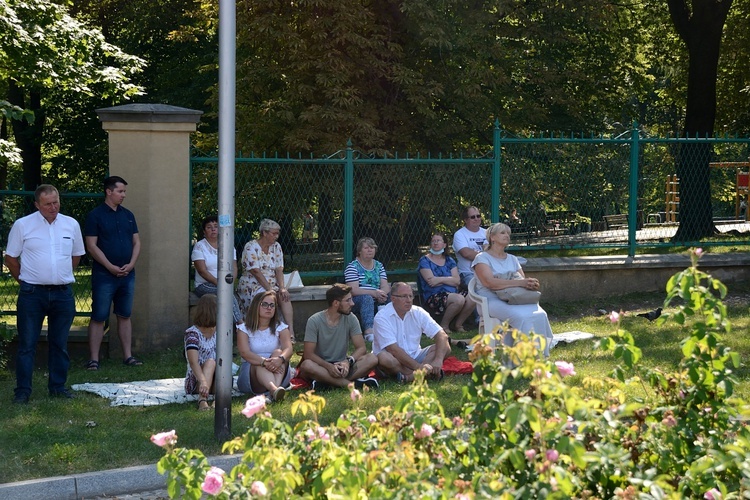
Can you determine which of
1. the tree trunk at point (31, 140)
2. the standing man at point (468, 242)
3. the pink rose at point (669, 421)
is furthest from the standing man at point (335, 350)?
the tree trunk at point (31, 140)

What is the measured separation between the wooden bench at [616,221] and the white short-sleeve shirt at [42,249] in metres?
7.26

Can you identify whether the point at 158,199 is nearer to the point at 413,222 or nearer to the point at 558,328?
the point at 413,222

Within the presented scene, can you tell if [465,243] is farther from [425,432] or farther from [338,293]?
[425,432]

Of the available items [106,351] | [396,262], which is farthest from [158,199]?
[396,262]

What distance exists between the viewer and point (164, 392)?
354 inches

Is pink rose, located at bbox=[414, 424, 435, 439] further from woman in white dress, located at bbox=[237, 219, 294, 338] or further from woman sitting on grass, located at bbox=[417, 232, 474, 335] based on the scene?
woman sitting on grass, located at bbox=[417, 232, 474, 335]

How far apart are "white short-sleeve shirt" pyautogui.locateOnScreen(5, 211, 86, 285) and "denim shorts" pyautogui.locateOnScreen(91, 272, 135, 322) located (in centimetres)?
138

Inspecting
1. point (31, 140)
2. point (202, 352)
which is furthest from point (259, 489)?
point (31, 140)

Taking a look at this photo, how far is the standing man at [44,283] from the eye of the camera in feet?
28.6

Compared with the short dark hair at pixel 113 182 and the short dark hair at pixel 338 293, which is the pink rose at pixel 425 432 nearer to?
A: the short dark hair at pixel 338 293

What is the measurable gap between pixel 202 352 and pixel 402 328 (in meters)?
1.81

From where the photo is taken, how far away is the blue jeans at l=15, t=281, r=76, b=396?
8.65 meters

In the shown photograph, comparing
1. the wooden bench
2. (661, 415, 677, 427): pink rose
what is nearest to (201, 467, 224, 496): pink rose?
(661, 415, 677, 427): pink rose

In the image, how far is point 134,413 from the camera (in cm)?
827
